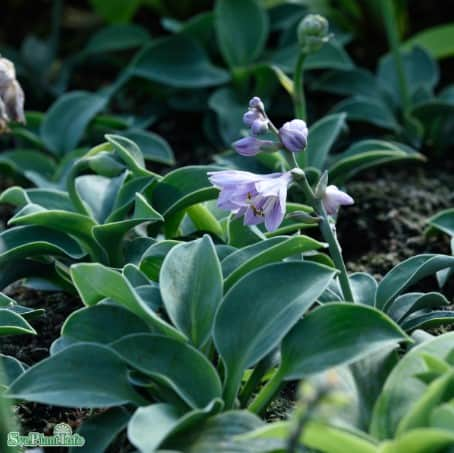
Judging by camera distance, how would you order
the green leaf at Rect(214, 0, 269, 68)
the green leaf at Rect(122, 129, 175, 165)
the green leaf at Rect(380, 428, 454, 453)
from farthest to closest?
the green leaf at Rect(214, 0, 269, 68) < the green leaf at Rect(122, 129, 175, 165) < the green leaf at Rect(380, 428, 454, 453)

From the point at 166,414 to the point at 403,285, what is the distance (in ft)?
2.09

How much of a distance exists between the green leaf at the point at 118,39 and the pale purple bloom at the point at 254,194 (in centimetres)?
177

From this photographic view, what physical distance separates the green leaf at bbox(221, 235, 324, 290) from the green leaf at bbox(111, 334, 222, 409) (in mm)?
233

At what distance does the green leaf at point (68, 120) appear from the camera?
9.34 ft

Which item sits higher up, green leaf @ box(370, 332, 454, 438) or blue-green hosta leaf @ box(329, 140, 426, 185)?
green leaf @ box(370, 332, 454, 438)

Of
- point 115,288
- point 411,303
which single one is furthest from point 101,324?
point 411,303

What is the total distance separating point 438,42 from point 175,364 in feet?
7.49

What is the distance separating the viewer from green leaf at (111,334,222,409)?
1.55 m

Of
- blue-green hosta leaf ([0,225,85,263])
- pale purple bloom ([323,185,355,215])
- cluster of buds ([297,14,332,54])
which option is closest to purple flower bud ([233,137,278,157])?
pale purple bloom ([323,185,355,215])

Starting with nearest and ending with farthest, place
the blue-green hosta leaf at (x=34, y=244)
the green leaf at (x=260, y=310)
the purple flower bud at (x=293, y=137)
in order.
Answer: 1. the green leaf at (x=260, y=310)
2. the purple flower bud at (x=293, y=137)
3. the blue-green hosta leaf at (x=34, y=244)

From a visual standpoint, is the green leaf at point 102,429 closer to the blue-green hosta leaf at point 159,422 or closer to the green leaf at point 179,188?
the blue-green hosta leaf at point 159,422

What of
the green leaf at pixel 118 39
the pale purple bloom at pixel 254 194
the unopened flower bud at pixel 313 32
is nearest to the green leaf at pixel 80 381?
the pale purple bloom at pixel 254 194

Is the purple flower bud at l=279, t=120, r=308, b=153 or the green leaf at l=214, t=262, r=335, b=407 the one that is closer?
the green leaf at l=214, t=262, r=335, b=407

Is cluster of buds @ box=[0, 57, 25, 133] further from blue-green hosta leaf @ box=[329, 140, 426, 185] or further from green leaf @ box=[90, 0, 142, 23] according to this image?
green leaf @ box=[90, 0, 142, 23]
